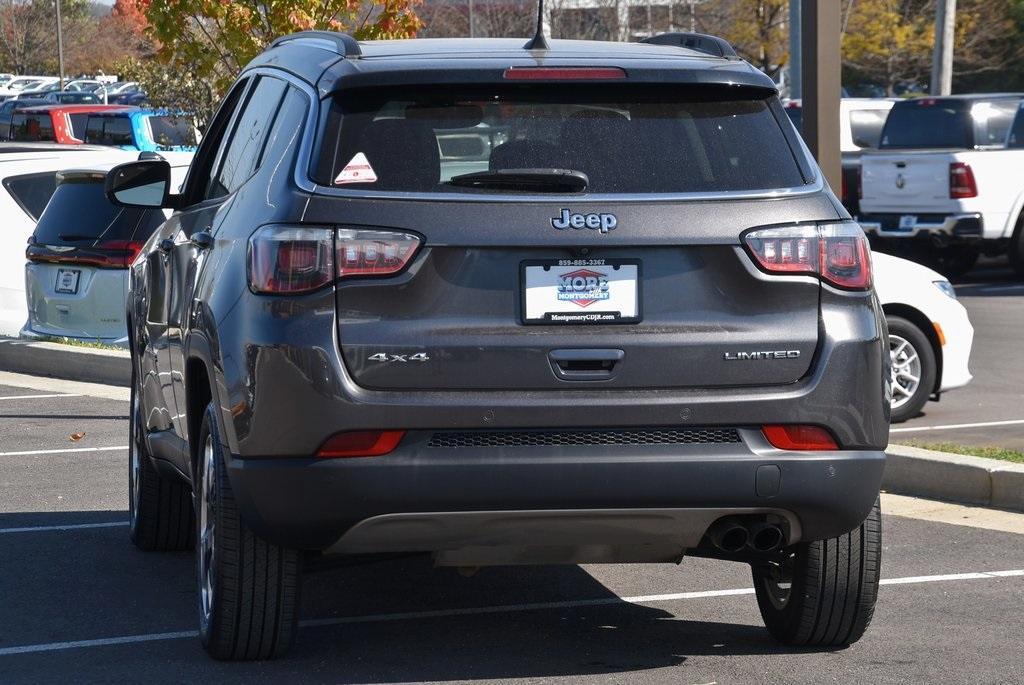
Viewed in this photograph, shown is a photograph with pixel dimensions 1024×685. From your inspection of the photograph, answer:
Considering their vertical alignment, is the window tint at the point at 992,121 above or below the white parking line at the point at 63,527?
above

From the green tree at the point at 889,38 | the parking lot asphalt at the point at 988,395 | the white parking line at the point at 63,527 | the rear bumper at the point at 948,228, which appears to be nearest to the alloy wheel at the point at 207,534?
the white parking line at the point at 63,527

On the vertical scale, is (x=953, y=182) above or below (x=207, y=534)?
below

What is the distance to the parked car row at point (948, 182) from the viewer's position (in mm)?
18859

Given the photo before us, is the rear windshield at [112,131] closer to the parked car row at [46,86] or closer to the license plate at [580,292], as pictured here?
the license plate at [580,292]

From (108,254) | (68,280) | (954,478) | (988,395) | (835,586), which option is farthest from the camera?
(68,280)

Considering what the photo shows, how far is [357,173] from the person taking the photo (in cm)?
471

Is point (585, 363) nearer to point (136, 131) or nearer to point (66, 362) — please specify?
point (66, 362)

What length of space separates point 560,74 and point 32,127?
22586 millimetres

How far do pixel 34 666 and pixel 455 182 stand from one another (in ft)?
6.63

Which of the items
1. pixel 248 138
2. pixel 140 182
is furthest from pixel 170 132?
pixel 248 138

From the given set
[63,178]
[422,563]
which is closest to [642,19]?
[63,178]

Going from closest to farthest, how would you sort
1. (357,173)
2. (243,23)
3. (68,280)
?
(357,173)
(68,280)
(243,23)

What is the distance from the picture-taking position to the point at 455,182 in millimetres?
4730

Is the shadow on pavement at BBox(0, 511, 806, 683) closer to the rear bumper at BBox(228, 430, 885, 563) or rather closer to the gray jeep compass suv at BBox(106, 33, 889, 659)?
the gray jeep compass suv at BBox(106, 33, 889, 659)
